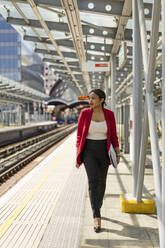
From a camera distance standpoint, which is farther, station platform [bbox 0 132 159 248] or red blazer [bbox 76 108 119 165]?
red blazer [bbox 76 108 119 165]

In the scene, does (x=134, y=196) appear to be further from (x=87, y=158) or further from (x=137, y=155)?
(x=87, y=158)

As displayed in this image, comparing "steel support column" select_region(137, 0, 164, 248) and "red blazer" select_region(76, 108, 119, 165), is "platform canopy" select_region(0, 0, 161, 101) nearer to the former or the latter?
"red blazer" select_region(76, 108, 119, 165)

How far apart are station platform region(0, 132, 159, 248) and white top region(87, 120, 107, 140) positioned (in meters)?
1.09

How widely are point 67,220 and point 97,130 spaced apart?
1.27 meters

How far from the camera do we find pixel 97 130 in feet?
10.9

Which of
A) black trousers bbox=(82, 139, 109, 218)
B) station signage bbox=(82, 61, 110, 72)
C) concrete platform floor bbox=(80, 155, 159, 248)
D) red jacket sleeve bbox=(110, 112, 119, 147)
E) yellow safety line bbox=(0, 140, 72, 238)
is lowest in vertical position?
yellow safety line bbox=(0, 140, 72, 238)

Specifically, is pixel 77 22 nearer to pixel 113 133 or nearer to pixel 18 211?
pixel 113 133

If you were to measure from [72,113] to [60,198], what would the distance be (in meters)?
64.8

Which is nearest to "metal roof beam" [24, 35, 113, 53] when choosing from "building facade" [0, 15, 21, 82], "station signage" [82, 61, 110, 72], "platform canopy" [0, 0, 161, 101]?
"platform canopy" [0, 0, 161, 101]

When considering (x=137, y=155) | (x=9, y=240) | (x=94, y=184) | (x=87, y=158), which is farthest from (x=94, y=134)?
(x=9, y=240)

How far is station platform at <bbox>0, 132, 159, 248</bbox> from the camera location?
302 cm

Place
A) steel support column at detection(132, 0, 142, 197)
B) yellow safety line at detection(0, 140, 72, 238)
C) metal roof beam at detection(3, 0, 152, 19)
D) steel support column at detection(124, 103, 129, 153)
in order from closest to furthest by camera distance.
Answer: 1. yellow safety line at detection(0, 140, 72, 238)
2. steel support column at detection(132, 0, 142, 197)
3. metal roof beam at detection(3, 0, 152, 19)
4. steel support column at detection(124, 103, 129, 153)

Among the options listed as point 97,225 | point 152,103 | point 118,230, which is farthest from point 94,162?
point 152,103

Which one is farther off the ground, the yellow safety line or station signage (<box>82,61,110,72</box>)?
station signage (<box>82,61,110,72</box>)
